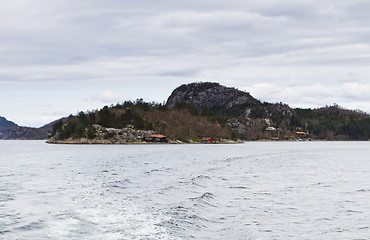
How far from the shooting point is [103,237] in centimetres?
2258

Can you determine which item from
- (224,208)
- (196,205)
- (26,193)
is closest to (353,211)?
(224,208)

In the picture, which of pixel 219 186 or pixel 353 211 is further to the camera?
pixel 219 186

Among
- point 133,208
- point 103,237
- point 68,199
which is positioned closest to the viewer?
point 103,237

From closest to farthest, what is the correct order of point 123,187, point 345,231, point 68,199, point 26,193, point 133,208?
point 345,231, point 133,208, point 68,199, point 26,193, point 123,187

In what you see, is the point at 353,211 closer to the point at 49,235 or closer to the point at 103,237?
the point at 103,237

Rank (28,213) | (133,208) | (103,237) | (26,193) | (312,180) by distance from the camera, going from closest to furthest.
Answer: (103,237), (28,213), (133,208), (26,193), (312,180)

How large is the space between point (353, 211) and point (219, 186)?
18482mm

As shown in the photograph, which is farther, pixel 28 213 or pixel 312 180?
pixel 312 180

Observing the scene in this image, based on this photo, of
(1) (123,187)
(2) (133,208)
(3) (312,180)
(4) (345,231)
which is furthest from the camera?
(3) (312,180)

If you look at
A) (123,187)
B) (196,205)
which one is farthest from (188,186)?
(196,205)

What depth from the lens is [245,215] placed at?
2922 centimetres

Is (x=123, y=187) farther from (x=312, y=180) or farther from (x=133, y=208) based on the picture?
(x=312, y=180)

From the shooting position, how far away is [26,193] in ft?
128

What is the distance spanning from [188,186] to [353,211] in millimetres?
19794
